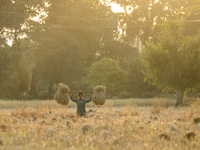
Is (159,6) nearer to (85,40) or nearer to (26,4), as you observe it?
(85,40)

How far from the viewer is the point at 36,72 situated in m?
34.8

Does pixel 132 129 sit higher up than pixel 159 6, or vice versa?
pixel 159 6

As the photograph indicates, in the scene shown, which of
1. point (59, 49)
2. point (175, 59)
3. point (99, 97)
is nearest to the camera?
point (99, 97)

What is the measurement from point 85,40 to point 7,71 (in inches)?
491

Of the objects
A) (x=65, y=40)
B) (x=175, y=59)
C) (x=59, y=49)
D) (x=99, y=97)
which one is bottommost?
(x=99, y=97)

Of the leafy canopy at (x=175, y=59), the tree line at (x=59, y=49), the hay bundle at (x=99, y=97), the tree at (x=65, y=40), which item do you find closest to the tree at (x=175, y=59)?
the leafy canopy at (x=175, y=59)

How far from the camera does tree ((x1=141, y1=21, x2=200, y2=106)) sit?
19.3 metres

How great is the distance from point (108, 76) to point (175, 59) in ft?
35.6

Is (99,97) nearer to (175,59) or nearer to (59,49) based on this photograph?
(175,59)

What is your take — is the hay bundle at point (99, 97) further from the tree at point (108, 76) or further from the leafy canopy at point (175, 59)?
the tree at point (108, 76)

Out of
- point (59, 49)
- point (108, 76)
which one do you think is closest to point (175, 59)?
point (108, 76)

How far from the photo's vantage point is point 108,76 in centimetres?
2928

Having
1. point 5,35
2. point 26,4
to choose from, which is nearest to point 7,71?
point 5,35

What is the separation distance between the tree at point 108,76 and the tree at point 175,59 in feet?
29.8
